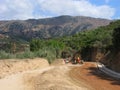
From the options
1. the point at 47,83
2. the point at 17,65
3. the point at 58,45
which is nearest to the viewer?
the point at 47,83

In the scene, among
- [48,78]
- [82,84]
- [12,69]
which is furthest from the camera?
[12,69]

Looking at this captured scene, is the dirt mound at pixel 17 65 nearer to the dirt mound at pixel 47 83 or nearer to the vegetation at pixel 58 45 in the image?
the dirt mound at pixel 47 83

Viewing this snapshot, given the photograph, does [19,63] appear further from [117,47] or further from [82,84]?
[117,47]

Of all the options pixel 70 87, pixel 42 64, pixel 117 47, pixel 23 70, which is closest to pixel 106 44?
pixel 117 47

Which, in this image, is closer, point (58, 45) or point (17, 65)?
point (17, 65)

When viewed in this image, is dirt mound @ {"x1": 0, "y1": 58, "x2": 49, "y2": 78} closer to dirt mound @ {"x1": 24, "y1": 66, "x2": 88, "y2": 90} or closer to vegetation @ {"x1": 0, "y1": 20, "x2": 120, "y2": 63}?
dirt mound @ {"x1": 24, "y1": 66, "x2": 88, "y2": 90}

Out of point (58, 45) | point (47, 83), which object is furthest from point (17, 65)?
point (58, 45)

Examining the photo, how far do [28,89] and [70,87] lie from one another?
341 centimetres

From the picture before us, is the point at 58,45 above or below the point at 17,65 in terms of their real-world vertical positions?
below

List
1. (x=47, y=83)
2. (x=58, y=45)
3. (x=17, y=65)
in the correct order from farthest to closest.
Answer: (x=58, y=45), (x=17, y=65), (x=47, y=83)

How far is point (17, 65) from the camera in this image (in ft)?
126

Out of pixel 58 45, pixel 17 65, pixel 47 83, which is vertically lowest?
pixel 58 45

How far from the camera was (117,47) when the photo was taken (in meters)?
50.0

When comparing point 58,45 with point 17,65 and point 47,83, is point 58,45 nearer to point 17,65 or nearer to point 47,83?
point 17,65
